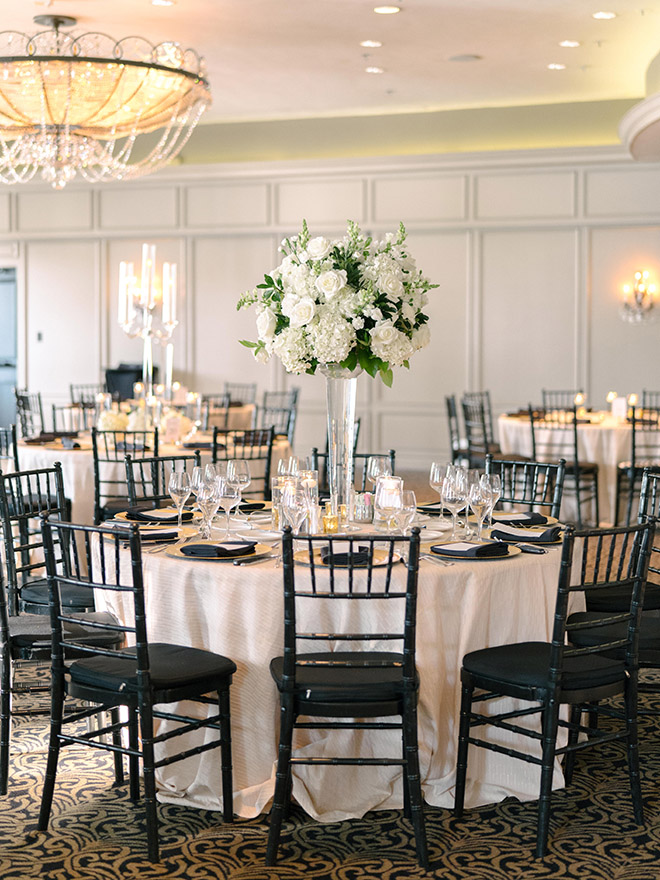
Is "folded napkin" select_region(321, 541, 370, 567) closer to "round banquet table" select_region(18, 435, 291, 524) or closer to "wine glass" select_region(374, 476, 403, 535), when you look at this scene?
"wine glass" select_region(374, 476, 403, 535)

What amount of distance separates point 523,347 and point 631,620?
8.56m

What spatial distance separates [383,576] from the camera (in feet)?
10.5

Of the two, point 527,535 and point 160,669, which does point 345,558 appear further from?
point 527,535

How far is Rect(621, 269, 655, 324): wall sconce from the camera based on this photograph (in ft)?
35.9

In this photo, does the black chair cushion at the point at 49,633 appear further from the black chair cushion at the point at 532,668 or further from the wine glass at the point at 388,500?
the black chair cushion at the point at 532,668

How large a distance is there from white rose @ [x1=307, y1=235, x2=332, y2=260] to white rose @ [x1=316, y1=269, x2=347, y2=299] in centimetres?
7

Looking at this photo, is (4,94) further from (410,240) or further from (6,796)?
(410,240)

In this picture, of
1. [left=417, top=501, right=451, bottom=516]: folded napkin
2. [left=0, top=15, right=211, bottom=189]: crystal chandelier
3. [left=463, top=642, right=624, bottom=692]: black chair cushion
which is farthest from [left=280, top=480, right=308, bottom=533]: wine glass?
[left=0, top=15, right=211, bottom=189]: crystal chandelier

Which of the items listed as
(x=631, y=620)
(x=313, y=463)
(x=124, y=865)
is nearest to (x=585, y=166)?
(x=313, y=463)

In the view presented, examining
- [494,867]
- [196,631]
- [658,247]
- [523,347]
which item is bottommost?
[494,867]

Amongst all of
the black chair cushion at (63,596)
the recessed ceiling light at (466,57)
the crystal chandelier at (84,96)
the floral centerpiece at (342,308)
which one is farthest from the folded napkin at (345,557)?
the recessed ceiling light at (466,57)

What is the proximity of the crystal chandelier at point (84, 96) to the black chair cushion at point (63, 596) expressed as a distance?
136 inches

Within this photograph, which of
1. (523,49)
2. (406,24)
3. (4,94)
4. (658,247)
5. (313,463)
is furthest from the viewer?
(658,247)

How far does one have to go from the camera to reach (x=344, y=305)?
3.56 m
